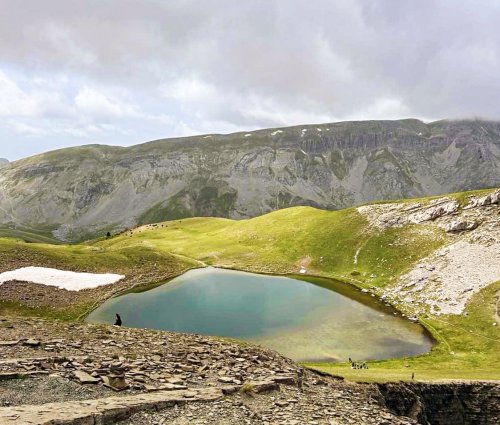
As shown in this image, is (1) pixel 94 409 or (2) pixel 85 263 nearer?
(1) pixel 94 409

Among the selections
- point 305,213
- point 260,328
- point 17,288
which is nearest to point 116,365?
point 260,328

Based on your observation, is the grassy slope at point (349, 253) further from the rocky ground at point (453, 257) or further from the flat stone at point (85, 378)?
the flat stone at point (85, 378)

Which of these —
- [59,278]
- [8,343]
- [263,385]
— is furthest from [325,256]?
[8,343]

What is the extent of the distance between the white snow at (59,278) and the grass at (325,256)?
3839 millimetres

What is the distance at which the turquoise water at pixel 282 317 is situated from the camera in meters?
55.1

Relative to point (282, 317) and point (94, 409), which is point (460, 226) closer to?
point (282, 317)

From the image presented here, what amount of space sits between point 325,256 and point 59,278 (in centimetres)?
6097

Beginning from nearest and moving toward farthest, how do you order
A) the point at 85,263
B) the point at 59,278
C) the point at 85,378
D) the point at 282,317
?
the point at 85,378 < the point at 282,317 < the point at 59,278 < the point at 85,263

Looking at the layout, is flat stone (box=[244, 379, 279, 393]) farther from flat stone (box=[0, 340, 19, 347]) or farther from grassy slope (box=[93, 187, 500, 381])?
grassy slope (box=[93, 187, 500, 381])

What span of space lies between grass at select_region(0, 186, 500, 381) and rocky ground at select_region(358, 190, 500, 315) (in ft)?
7.42

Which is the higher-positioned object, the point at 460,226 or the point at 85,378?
the point at 460,226

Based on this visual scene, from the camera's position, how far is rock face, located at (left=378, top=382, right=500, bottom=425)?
38.0 meters

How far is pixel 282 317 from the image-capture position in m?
63.2

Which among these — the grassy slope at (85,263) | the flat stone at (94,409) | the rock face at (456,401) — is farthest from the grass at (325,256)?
the flat stone at (94,409)
